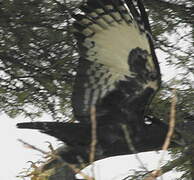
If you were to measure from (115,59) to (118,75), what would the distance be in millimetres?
99

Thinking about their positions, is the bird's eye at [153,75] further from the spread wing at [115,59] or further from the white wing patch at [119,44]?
the white wing patch at [119,44]

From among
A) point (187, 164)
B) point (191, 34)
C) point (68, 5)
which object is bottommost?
point (187, 164)

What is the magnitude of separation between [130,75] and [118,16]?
35cm

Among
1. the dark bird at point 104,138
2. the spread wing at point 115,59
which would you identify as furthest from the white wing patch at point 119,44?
the dark bird at point 104,138

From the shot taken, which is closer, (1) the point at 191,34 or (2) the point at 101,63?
(2) the point at 101,63

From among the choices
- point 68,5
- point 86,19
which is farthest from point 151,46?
point 68,5

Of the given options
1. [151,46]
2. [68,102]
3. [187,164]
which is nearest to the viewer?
[151,46]

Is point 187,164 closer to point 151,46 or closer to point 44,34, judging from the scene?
point 151,46

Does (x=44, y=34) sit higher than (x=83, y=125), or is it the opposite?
(x=44, y=34)

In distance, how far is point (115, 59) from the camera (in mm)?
3312

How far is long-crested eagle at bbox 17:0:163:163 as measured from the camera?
3260mm

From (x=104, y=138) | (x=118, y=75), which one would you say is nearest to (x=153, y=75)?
(x=118, y=75)

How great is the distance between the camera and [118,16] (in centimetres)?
333

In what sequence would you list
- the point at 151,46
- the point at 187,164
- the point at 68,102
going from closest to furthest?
the point at 151,46 → the point at 187,164 → the point at 68,102
